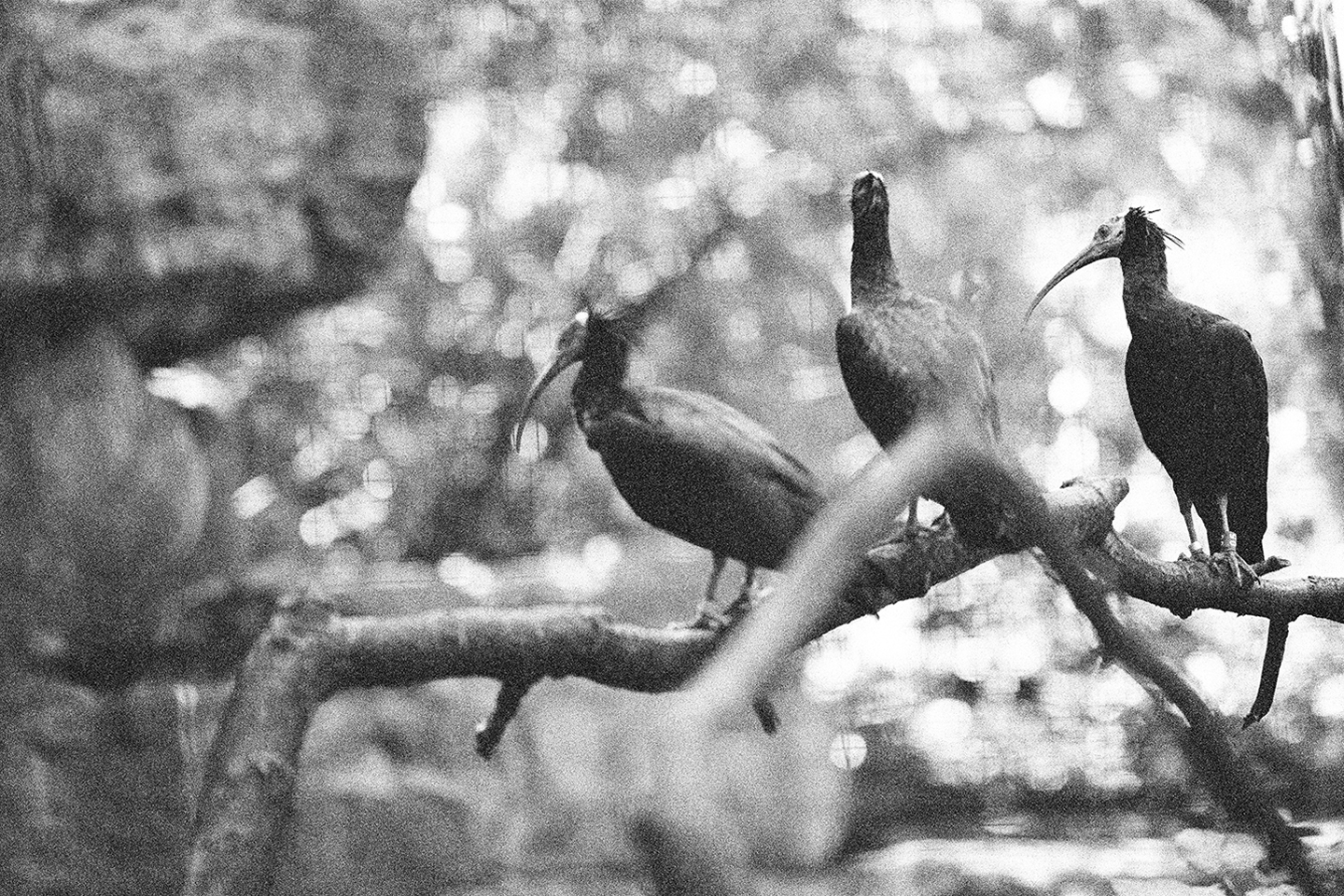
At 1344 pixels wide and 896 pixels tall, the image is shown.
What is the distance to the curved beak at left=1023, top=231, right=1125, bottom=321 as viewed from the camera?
127cm

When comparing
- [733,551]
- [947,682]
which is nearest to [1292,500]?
[947,682]

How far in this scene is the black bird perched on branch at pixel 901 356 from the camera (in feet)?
3.92

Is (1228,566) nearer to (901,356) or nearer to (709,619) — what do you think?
(901,356)

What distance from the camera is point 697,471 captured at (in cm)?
128

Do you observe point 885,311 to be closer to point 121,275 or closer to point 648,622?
point 648,622

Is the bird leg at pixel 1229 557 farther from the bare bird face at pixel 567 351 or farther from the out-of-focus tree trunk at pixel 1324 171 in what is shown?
the bare bird face at pixel 567 351

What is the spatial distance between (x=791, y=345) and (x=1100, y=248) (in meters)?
0.37

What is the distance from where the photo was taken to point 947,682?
1.48m

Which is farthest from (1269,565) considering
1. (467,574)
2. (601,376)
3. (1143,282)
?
(467,574)

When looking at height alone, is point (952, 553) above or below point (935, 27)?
below

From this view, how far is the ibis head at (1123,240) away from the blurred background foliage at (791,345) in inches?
2.0

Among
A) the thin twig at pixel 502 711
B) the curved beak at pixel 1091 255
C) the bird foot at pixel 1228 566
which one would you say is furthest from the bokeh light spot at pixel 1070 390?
the thin twig at pixel 502 711

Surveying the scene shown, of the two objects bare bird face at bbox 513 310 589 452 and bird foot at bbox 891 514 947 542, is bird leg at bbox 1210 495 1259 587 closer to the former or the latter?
bird foot at bbox 891 514 947 542

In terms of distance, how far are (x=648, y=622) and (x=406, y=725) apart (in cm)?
34
